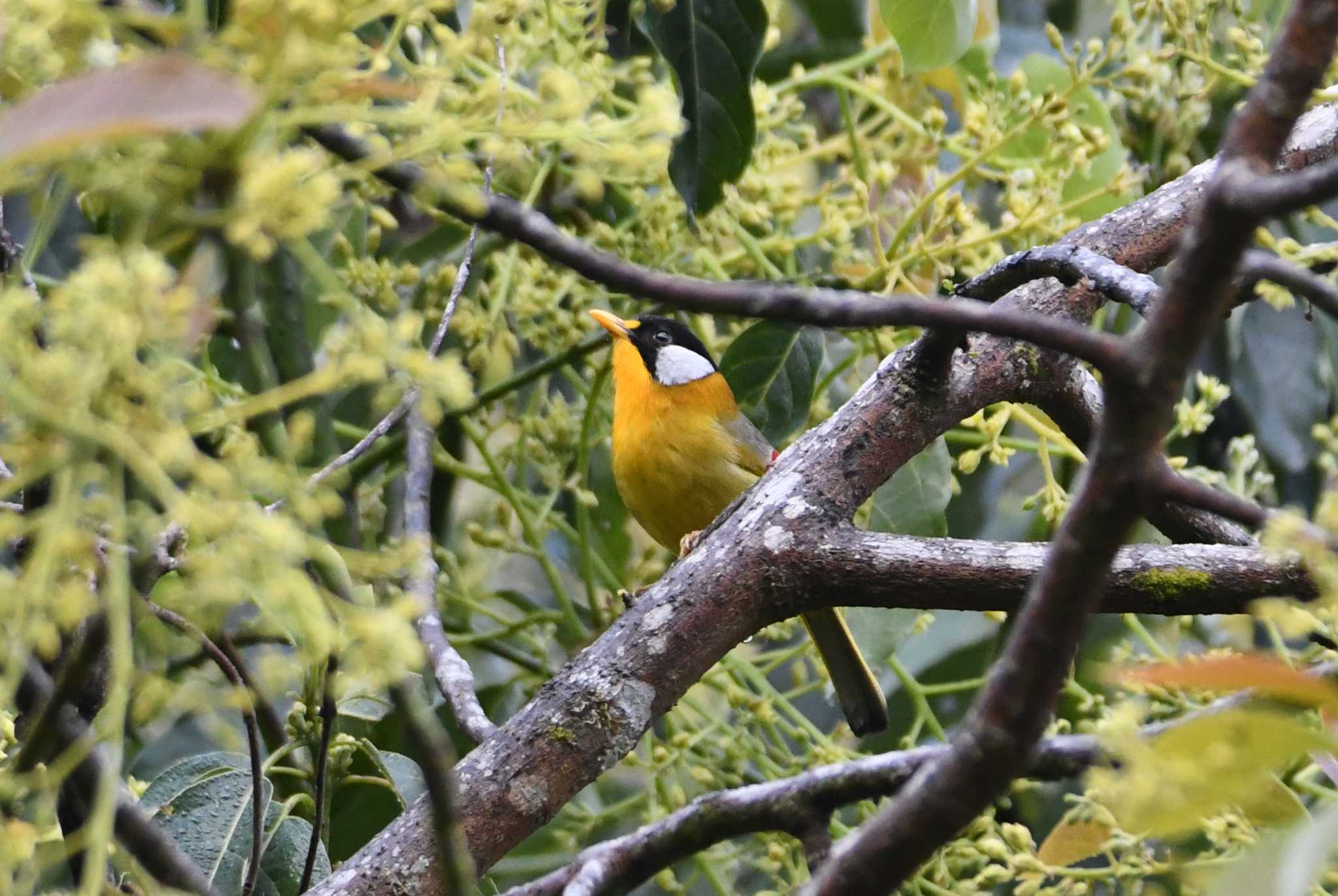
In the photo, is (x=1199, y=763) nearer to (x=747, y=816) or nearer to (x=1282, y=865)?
(x=1282, y=865)

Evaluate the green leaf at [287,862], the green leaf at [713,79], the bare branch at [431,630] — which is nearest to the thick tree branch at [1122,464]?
the bare branch at [431,630]

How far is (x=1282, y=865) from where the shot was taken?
0.55 metres

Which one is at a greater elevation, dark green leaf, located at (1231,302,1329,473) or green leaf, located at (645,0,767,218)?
green leaf, located at (645,0,767,218)

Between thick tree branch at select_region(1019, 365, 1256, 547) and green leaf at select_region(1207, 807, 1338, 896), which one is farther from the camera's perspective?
thick tree branch at select_region(1019, 365, 1256, 547)

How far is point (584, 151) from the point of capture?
0.63 meters

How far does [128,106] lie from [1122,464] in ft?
1.34

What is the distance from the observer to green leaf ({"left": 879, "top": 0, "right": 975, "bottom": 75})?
1.81 meters

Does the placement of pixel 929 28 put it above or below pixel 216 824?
above

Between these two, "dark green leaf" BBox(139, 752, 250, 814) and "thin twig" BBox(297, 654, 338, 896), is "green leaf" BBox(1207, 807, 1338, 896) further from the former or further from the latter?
"dark green leaf" BBox(139, 752, 250, 814)

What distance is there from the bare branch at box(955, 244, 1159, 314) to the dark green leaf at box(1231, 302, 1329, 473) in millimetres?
1317

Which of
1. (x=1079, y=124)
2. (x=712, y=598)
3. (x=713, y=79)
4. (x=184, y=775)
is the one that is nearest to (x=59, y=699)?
(x=712, y=598)

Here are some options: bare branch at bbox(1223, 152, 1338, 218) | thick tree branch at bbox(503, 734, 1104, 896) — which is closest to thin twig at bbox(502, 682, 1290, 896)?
thick tree branch at bbox(503, 734, 1104, 896)

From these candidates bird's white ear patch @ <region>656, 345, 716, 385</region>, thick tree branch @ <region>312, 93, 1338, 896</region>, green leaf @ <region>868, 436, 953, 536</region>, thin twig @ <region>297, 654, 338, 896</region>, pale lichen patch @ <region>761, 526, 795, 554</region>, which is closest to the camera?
thin twig @ <region>297, 654, 338, 896</region>

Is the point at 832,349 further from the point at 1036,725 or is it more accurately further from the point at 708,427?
the point at 1036,725
